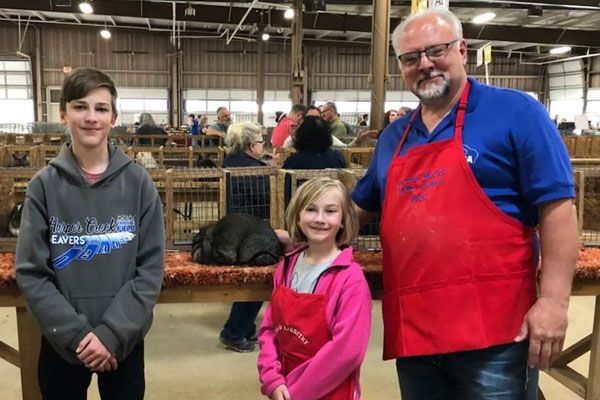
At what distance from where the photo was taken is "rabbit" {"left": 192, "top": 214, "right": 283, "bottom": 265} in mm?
2234

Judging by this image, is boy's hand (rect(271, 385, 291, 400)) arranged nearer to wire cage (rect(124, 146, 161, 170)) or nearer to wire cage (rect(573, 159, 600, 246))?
wire cage (rect(573, 159, 600, 246))

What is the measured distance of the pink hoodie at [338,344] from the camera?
1634 mm

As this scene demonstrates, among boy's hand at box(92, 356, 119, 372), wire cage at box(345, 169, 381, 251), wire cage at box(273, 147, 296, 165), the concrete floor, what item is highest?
wire cage at box(273, 147, 296, 165)

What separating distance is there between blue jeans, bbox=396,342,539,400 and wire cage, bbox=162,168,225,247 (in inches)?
56.7

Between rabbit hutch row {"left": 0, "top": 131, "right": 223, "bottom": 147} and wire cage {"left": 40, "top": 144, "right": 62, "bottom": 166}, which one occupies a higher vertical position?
rabbit hutch row {"left": 0, "top": 131, "right": 223, "bottom": 147}

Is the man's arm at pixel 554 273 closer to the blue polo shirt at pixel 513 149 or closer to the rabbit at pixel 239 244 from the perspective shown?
the blue polo shirt at pixel 513 149

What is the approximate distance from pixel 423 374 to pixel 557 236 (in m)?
0.56

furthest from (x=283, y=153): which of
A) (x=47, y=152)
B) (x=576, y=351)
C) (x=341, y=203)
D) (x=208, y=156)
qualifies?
(x=341, y=203)

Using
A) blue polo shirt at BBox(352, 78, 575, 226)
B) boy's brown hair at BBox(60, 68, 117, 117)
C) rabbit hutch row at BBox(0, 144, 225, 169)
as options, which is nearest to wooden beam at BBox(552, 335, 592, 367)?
blue polo shirt at BBox(352, 78, 575, 226)

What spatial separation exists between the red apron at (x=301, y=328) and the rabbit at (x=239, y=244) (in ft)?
1.58

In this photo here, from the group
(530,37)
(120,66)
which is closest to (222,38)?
(120,66)

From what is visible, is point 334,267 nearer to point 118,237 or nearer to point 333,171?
point 118,237

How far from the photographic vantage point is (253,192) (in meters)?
2.99

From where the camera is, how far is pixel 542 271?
1.42 metres
